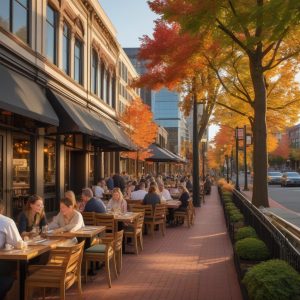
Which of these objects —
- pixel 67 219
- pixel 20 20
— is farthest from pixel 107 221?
pixel 20 20

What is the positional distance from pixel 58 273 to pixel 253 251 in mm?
3027

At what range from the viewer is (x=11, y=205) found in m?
15.0

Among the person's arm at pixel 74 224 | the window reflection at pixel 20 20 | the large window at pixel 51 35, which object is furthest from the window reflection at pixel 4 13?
the person's arm at pixel 74 224

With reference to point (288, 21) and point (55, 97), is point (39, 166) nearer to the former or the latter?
point (55, 97)

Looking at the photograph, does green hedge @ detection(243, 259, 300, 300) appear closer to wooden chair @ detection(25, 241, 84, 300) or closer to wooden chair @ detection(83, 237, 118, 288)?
wooden chair @ detection(25, 241, 84, 300)

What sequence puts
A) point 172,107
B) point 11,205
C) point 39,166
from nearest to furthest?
point 11,205 < point 39,166 < point 172,107

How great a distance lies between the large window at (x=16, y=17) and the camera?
14.4 m

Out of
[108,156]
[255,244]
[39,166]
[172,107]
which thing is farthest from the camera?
[172,107]

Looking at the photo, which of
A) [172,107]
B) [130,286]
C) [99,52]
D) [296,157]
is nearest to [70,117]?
[130,286]

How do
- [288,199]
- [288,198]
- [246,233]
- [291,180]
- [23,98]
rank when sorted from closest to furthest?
[246,233] → [23,98] → [288,199] → [288,198] → [291,180]

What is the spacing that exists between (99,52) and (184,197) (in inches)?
519

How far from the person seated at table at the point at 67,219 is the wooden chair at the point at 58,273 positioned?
5.76ft

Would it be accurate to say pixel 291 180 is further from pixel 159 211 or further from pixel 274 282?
pixel 274 282

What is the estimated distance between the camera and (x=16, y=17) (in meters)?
15.4
